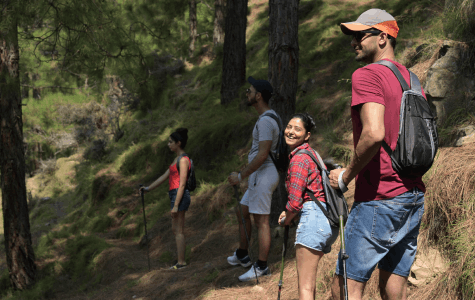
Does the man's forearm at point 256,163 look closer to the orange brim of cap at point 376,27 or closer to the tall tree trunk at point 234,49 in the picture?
the orange brim of cap at point 376,27

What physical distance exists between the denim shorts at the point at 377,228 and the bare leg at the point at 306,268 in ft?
1.60

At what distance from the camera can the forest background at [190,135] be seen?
13.4 ft

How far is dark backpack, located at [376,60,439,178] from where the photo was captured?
77.0 inches

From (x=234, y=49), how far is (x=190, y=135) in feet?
8.79

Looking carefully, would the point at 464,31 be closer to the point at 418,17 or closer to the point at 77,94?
the point at 418,17

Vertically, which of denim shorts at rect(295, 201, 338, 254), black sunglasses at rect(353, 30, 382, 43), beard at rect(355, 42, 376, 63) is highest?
black sunglasses at rect(353, 30, 382, 43)

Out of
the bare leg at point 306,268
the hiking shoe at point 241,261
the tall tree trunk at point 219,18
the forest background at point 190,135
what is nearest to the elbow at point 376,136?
the bare leg at point 306,268

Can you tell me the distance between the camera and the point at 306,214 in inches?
107

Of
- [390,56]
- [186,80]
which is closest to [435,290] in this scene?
[390,56]

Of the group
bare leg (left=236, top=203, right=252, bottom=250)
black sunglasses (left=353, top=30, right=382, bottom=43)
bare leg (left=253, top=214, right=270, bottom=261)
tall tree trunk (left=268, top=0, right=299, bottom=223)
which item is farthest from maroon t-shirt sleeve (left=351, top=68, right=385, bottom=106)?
tall tree trunk (left=268, top=0, right=299, bottom=223)

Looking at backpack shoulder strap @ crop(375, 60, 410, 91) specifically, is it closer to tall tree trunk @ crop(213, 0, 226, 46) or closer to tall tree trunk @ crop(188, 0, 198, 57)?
tall tree trunk @ crop(213, 0, 226, 46)

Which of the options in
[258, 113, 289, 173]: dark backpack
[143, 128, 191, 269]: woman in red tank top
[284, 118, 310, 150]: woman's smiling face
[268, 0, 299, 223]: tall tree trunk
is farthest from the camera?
[143, 128, 191, 269]: woman in red tank top

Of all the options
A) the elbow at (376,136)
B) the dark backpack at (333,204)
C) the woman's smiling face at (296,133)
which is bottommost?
the dark backpack at (333,204)

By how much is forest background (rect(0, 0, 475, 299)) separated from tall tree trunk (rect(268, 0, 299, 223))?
0.08ft
